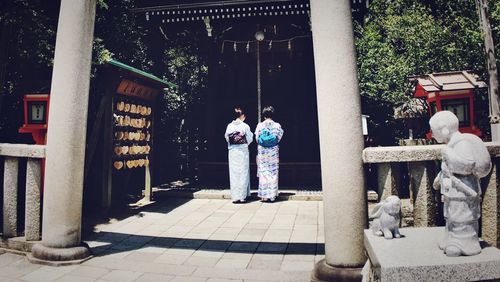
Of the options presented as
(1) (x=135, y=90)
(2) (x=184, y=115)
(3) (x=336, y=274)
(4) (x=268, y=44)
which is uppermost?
(4) (x=268, y=44)

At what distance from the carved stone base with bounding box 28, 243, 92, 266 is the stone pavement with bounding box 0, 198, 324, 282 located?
0.09 metres

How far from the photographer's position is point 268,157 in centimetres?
812

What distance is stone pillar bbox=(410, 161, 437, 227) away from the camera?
311 cm

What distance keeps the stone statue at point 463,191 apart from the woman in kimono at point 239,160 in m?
5.88

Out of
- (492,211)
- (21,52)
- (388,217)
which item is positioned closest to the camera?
(388,217)

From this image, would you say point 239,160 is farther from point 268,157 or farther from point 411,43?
point 411,43

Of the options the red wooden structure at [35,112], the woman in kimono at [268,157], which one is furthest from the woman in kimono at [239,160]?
the red wooden structure at [35,112]

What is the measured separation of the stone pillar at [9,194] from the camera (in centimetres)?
465

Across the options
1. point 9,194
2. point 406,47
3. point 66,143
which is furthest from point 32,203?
point 406,47

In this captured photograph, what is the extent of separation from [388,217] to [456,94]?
5128mm

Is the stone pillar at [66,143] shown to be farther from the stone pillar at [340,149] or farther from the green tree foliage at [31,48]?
the stone pillar at [340,149]

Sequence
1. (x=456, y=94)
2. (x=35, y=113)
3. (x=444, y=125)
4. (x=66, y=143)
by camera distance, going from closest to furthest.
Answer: (x=444, y=125) < (x=66, y=143) < (x=35, y=113) < (x=456, y=94)

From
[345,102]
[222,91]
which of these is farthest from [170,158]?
[345,102]

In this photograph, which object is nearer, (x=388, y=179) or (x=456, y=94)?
(x=388, y=179)
